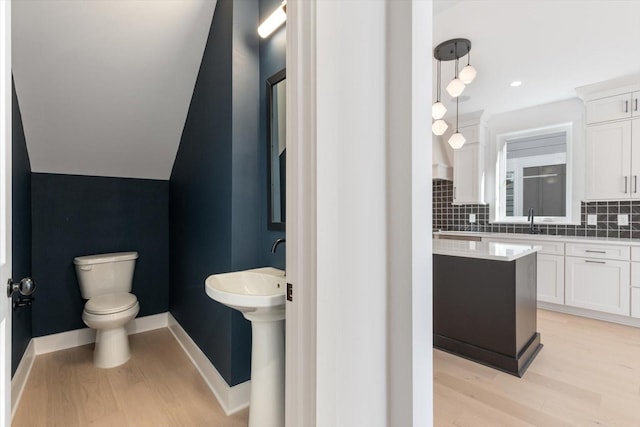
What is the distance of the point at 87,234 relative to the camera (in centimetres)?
270

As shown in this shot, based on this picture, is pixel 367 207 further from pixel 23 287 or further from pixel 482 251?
pixel 482 251

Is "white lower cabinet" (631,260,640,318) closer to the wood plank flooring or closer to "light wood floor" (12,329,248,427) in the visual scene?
the wood plank flooring

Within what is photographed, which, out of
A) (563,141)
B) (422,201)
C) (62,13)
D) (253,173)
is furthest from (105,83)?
(563,141)

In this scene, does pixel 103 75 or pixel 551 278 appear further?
pixel 551 278

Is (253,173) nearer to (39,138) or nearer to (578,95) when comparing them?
(39,138)

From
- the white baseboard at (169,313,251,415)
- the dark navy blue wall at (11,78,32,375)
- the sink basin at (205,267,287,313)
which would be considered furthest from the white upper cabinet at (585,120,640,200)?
the dark navy blue wall at (11,78,32,375)

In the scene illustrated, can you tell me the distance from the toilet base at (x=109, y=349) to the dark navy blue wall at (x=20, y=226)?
0.44 meters

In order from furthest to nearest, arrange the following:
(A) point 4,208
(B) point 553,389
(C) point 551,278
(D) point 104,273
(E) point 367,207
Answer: (C) point 551,278
(D) point 104,273
(B) point 553,389
(E) point 367,207
(A) point 4,208

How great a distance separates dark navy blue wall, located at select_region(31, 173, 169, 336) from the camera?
250 centimetres

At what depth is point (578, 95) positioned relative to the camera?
3.47 metres

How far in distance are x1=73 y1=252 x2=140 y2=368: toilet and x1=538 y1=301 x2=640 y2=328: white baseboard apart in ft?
14.3

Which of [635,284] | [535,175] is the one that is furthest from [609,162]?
[635,284]

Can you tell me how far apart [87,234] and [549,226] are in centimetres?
521

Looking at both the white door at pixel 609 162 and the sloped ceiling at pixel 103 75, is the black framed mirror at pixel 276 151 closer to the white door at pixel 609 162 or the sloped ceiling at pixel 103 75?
the sloped ceiling at pixel 103 75
